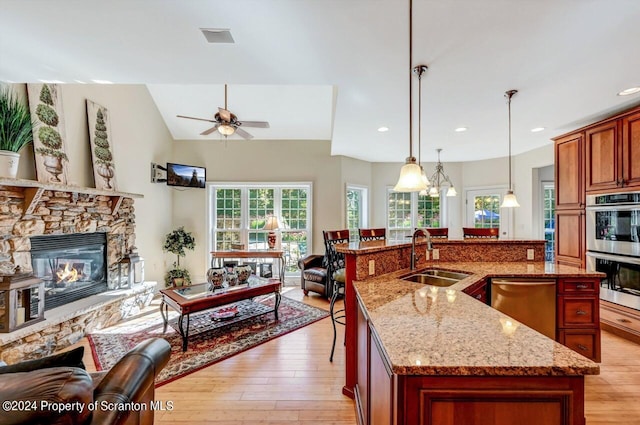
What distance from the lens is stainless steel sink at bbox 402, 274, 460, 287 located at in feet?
7.35

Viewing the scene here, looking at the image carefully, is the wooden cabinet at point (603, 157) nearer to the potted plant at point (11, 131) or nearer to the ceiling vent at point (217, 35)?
the ceiling vent at point (217, 35)

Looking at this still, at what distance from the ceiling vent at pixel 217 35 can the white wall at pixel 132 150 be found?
2489 millimetres

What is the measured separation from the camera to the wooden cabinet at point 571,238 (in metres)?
3.34

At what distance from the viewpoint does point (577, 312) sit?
225 centimetres

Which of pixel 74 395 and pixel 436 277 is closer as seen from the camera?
pixel 74 395

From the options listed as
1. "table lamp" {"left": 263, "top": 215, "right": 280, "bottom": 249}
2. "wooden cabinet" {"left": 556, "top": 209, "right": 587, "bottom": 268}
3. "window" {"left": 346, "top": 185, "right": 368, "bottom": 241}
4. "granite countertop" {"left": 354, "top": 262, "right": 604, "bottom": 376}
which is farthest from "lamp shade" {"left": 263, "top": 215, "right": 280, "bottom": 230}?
"wooden cabinet" {"left": 556, "top": 209, "right": 587, "bottom": 268}

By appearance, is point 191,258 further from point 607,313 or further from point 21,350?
point 607,313

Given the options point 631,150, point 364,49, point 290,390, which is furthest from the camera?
point 631,150

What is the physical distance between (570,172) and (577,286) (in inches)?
81.2

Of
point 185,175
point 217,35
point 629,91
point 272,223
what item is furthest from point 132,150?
point 629,91

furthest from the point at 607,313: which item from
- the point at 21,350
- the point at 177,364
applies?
the point at 21,350

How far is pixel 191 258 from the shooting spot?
5.54 metres

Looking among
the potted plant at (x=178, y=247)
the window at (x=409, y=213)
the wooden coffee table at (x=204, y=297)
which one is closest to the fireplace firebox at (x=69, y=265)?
the wooden coffee table at (x=204, y=297)

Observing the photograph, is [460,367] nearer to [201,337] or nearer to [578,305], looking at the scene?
[578,305]
